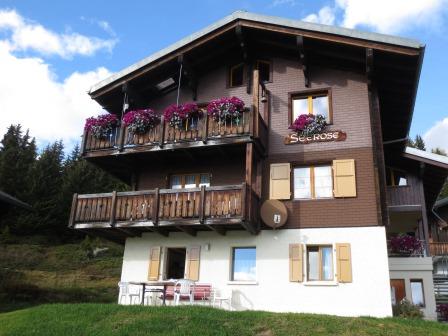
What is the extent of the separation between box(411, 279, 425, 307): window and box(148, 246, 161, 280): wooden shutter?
32.0ft

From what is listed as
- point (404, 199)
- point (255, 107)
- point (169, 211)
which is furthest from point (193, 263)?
point (404, 199)

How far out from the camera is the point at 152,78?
1950 cm

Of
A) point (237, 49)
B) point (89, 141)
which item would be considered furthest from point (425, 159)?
point (89, 141)

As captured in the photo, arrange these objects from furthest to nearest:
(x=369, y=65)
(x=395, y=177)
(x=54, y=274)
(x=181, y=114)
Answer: (x=54, y=274)
(x=395, y=177)
(x=181, y=114)
(x=369, y=65)

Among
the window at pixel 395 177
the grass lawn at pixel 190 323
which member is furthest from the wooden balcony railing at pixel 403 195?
the grass lawn at pixel 190 323

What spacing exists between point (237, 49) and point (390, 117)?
6408mm

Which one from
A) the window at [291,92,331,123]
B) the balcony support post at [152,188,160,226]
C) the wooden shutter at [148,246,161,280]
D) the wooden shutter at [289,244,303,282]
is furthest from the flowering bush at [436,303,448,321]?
the balcony support post at [152,188,160,226]

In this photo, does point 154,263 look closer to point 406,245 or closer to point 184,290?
point 184,290

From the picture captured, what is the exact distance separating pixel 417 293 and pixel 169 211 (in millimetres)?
10322

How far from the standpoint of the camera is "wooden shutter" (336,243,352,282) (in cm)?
1473

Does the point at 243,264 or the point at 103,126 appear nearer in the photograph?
the point at 243,264

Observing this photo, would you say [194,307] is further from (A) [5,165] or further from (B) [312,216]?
(A) [5,165]

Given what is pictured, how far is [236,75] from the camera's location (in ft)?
63.3

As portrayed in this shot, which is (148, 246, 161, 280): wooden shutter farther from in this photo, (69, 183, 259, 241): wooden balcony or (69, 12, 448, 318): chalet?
(69, 183, 259, 241): wooden balcony
